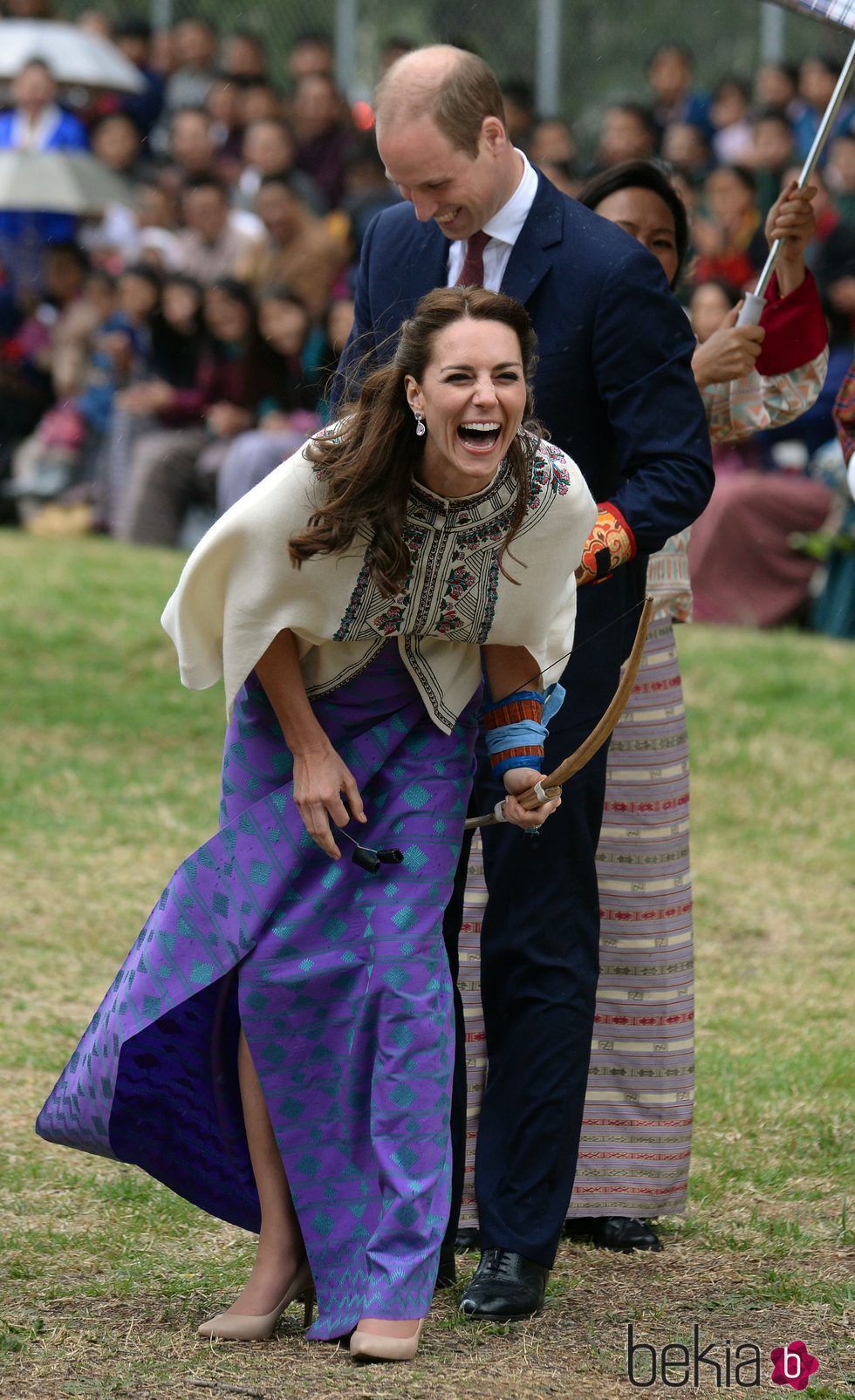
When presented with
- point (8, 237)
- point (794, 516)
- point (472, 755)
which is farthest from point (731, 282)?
point (472, 755)

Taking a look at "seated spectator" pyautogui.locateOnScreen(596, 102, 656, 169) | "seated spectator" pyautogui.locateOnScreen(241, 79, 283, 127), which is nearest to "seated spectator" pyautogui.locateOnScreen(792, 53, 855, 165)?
"seated spectator" pyautogui.locateOnScreen(596, 102, 656, 169)

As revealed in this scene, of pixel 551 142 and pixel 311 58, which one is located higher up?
pixel 311 58

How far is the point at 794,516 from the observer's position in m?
10.4

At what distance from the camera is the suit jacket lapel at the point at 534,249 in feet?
12.3

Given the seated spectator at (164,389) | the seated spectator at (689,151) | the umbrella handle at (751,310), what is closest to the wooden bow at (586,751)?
the umbrella handle at (751,310)

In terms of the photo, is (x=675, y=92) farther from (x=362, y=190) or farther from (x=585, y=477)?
(x=585, y=477)

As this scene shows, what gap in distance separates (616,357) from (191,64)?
509 inches

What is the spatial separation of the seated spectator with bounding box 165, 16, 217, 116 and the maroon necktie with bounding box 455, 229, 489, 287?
12339mm

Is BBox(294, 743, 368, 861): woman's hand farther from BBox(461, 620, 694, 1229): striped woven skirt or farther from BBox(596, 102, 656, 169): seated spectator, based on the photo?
BBox(596, 102, 656, 169): seated spectator

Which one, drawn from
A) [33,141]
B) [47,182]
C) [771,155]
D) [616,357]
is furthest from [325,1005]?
[33,141]

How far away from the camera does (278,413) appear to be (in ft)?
38.7

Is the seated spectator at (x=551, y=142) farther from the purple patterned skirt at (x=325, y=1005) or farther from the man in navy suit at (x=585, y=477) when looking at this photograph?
the purple patterned skirt at (x=325, y=1005)

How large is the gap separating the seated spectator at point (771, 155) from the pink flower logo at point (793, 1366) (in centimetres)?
859

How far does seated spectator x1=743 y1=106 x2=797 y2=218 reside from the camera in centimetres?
1126
